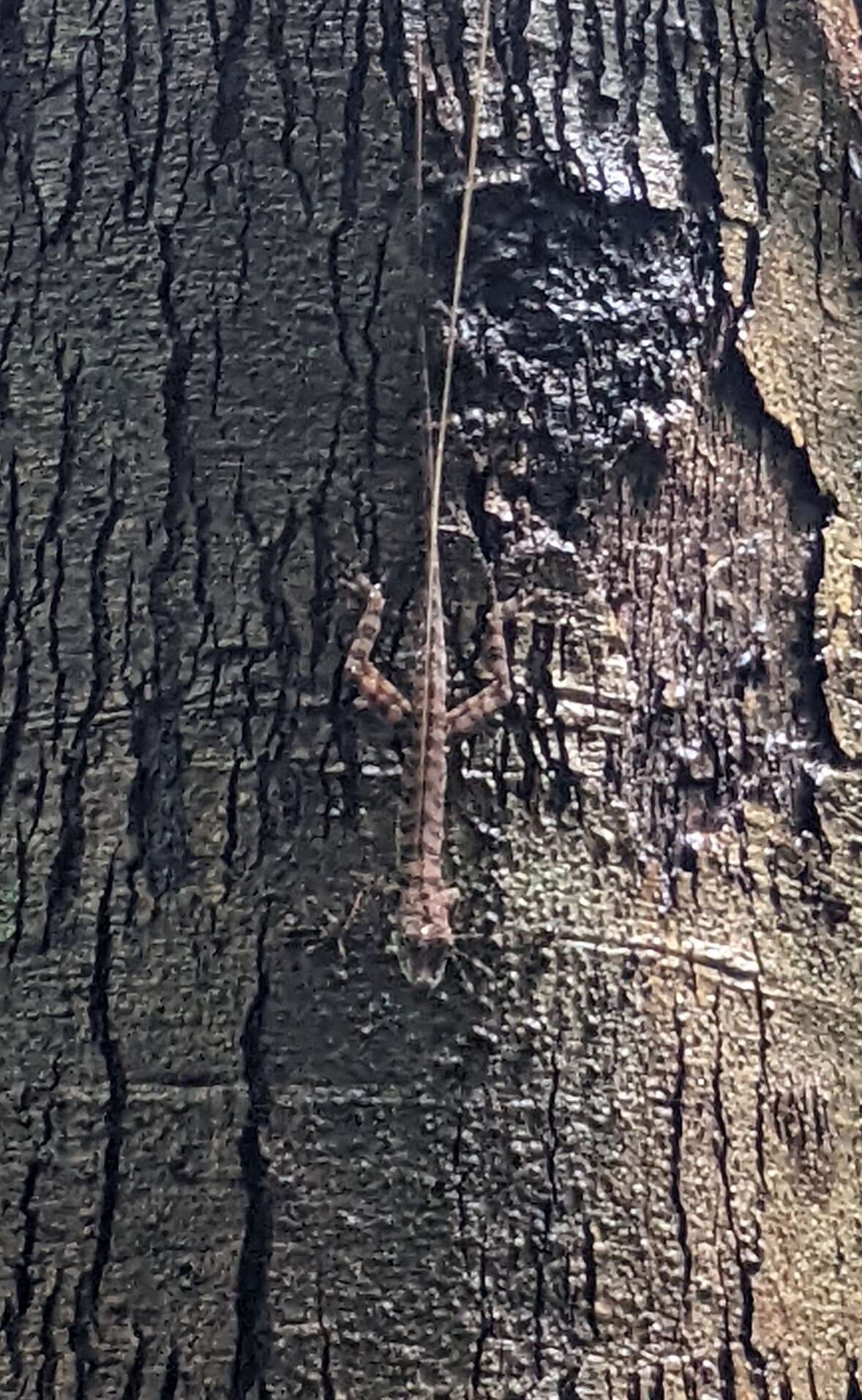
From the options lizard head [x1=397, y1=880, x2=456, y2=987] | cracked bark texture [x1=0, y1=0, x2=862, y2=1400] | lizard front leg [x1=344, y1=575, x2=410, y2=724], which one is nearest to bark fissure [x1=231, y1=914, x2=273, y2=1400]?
cracked bark texture [x1=0, y1=0, x2=862, y2=1400]

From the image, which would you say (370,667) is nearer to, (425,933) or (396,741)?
(396,741)

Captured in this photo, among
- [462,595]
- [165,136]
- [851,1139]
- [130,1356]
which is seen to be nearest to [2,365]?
[165,136]

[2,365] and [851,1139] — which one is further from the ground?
[2,365]

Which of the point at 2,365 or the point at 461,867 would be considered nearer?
the point at 461,867

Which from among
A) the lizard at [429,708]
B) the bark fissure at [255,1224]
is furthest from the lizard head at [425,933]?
the bark fissure at [255,1224]

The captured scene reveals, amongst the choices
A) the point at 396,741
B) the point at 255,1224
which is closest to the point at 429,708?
the point at 396,741

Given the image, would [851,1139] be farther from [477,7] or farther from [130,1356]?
[477,7]

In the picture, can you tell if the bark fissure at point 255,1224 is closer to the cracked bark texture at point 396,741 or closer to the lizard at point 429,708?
the cracked bark texture at point 396,741
